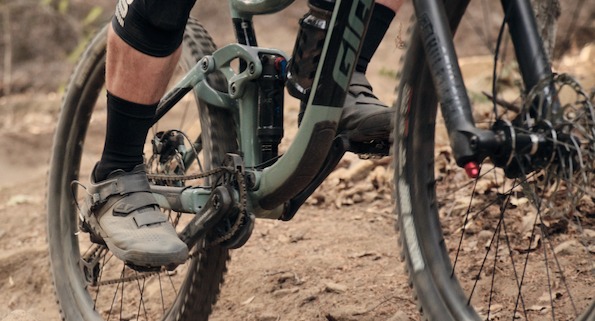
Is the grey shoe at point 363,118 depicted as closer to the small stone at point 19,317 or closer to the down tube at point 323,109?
the down tube at point 323,109

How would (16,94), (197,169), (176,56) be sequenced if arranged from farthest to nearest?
(16,94), (197,169), (176,56)

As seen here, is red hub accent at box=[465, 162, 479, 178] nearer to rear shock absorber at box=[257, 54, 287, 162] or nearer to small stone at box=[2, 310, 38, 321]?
rear shock absorber at box=[257, 54, 287, 162]

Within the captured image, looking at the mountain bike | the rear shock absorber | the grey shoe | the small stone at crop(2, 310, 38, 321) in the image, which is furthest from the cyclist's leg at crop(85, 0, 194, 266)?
the small stone at crop(2, 310, 38, 321)

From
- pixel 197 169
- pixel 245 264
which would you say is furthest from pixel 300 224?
pixel 197 169

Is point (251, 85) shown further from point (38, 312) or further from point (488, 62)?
point (488, 62)

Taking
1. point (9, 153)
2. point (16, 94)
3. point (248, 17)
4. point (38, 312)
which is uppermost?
point (16, 94)

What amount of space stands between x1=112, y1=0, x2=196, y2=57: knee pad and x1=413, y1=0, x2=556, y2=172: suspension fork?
0.70 meters

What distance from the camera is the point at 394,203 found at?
2.18 metres

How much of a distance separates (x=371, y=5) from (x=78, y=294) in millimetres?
1643

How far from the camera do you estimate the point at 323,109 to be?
2309 mm

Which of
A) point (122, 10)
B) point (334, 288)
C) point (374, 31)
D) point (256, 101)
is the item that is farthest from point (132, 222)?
point (334, 288)

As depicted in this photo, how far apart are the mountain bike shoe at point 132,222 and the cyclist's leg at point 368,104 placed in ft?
1.90

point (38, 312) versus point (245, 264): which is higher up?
point (245, 264)

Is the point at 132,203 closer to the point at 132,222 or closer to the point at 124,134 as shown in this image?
the point at 132,222
